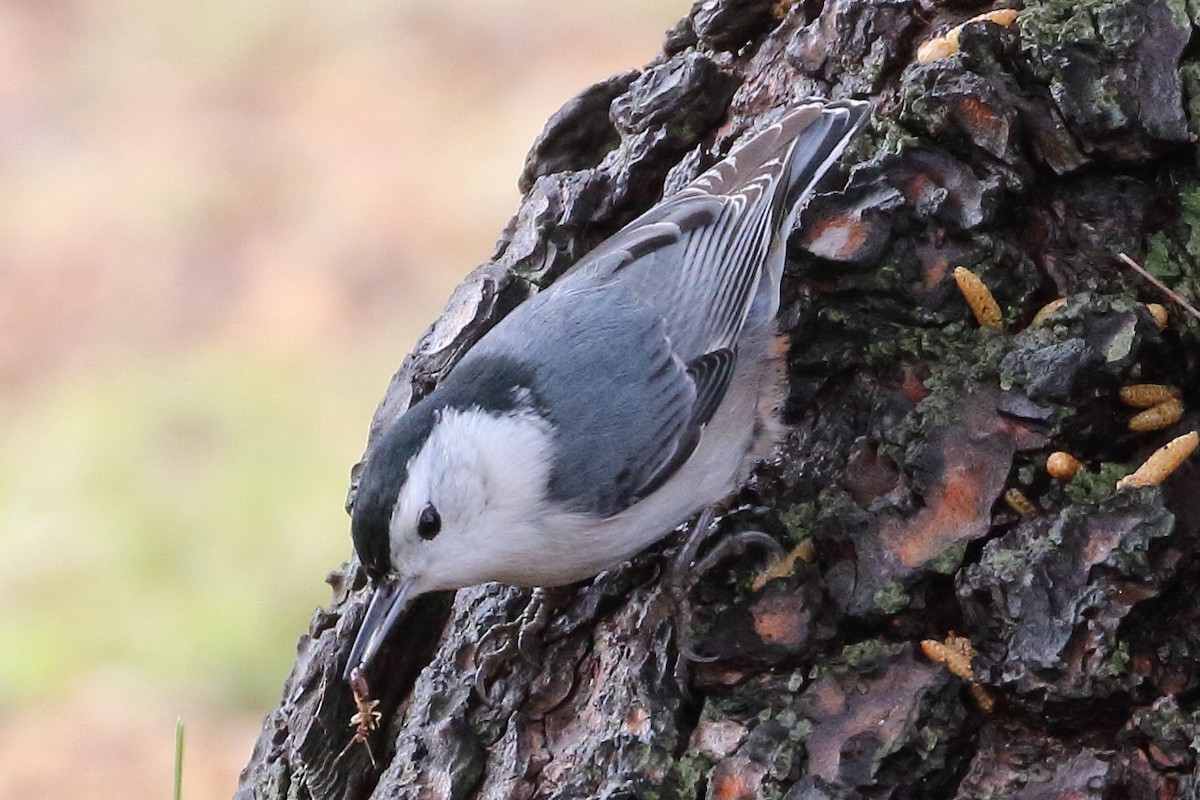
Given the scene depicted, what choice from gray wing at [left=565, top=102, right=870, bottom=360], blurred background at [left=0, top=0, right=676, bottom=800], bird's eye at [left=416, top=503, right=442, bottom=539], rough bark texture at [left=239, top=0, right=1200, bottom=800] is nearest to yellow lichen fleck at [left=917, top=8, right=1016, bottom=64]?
rough bark texture at [left=239, top=0, right=1200, bottom=800]

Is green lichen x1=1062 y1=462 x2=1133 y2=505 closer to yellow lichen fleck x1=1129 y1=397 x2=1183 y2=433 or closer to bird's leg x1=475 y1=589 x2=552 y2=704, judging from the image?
yellow lichen fleck x1=1129 y1=397 x2=1183 y2=433

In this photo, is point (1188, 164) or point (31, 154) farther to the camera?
point (31, 154)

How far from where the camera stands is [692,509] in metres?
2.07

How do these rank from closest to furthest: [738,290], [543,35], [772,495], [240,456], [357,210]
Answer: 1. [772,495]
2. [738,290]
3. [240,456]
4. [357,210]
5. [543,35]

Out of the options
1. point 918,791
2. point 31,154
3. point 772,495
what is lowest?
point 918,791

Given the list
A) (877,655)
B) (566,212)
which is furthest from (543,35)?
(877,655)

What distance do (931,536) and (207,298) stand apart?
310 cm

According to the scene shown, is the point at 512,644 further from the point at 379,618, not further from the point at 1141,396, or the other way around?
the point at 1141,396

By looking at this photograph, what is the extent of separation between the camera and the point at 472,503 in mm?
2027

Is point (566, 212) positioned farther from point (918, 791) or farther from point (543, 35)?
point (543, 35)

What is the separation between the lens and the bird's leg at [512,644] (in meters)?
1.97

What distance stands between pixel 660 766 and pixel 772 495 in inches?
15.8

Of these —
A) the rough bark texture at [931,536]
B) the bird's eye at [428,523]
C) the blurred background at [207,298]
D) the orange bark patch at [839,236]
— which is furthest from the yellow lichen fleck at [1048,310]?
the blurred background at [207,298]

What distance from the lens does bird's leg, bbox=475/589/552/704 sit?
6.46ft
